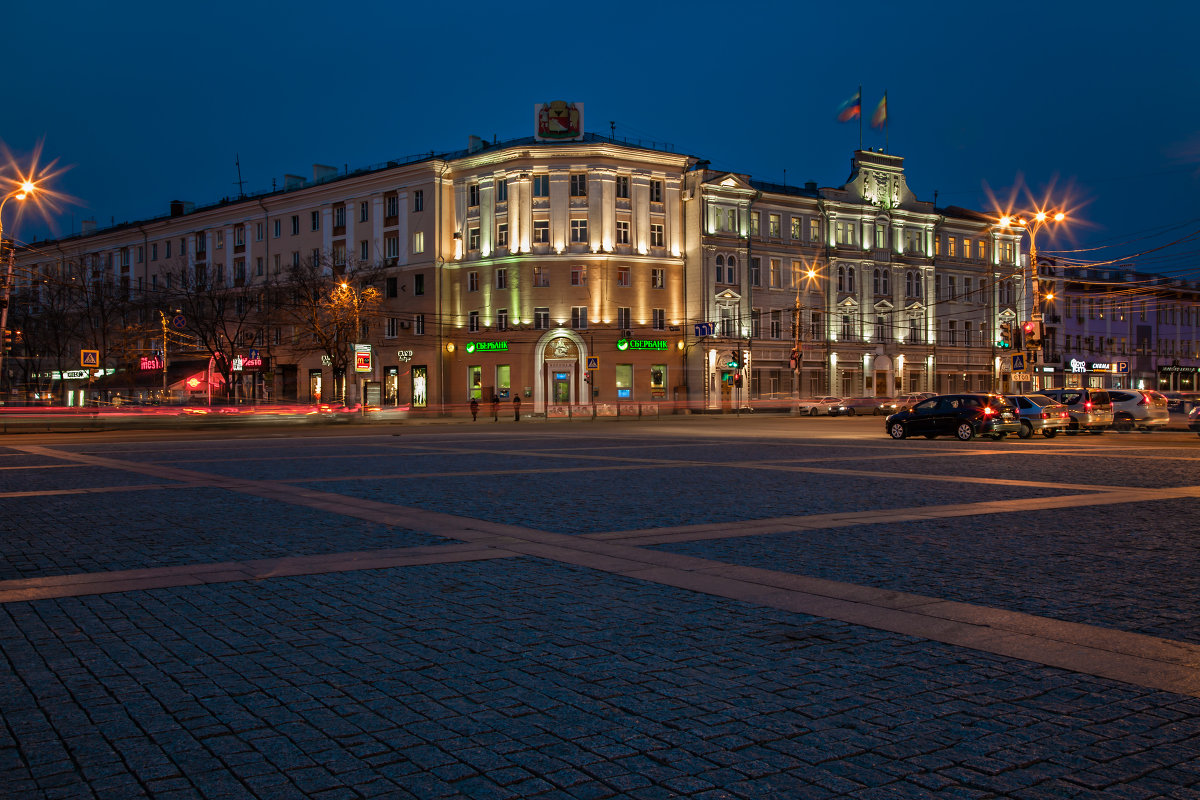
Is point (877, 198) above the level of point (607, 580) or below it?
above

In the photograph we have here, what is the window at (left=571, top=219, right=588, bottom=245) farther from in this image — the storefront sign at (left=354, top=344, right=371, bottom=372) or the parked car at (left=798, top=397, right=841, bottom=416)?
the storefront sign at (left=354, top=344, right=371, bottom=372)

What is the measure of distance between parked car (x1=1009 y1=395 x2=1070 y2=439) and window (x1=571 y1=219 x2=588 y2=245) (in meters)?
35.3

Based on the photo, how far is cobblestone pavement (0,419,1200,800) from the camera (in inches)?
154

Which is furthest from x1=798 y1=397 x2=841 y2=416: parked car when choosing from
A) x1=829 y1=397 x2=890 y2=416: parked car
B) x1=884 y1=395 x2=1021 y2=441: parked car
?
x1=884 y1=395 x2=1021 y2=441: parked car

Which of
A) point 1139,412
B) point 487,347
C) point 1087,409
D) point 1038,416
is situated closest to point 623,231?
point 487,347

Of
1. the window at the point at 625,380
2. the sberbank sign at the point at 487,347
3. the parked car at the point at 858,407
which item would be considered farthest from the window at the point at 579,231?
the parked car at the point at 858,407

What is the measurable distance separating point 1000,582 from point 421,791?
545cm

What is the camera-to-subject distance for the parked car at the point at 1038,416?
102 feet

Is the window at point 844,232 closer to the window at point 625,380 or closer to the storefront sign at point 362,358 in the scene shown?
the window at point 625,380

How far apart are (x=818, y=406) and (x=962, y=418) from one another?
111 feet

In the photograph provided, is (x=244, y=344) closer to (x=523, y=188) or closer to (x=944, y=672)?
(x=523, y=188)

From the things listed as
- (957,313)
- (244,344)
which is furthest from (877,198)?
(244,344)

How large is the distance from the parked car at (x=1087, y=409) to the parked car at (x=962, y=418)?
5.41 metres

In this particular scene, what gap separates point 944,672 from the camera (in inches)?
204
